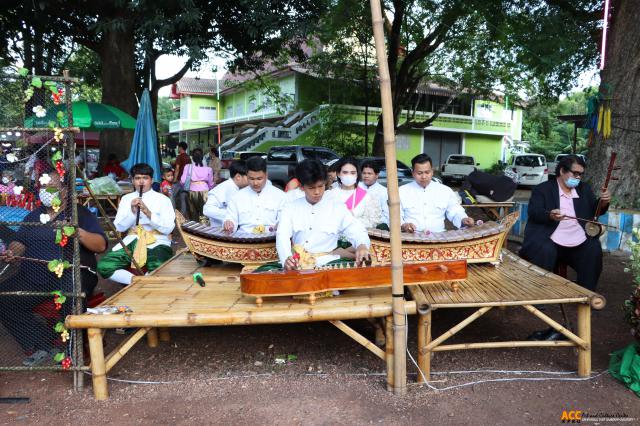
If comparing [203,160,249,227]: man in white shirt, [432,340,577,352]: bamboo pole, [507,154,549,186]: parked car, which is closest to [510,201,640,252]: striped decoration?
[203,160,249,227]: man in white shirt

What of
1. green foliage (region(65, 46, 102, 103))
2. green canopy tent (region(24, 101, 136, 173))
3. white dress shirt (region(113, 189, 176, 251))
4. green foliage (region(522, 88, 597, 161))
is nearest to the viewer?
white dress shirt (region(113, 189, 176, 251))

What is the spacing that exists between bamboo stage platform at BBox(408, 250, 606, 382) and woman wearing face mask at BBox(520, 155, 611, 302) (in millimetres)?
720

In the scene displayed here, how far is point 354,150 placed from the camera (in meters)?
20.8

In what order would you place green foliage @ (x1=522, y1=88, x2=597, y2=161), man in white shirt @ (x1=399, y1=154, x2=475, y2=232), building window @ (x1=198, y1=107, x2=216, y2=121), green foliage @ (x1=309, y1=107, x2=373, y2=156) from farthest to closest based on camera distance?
building window @ (x1=198, y1=107, x2=216, y2=121) < green foliage @ (x1=522, y1=88, x2=597, y2=161) < green foliage @ (x1=309, y1=107, x2=373, y2=156) < man in white shirt @ (x1=399, y1=154, x2=475, y2=232)

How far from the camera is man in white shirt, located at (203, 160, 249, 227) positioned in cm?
560

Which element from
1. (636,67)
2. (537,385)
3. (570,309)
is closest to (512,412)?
(537,385)

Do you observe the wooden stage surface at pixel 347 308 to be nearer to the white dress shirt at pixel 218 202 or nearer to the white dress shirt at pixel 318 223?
the white dress shirt at pixel 318 223

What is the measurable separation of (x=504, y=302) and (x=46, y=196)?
3053 millimetres

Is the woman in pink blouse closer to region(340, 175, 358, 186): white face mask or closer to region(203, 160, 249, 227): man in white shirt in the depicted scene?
region(203, 160, 249, 227): man in white shirt

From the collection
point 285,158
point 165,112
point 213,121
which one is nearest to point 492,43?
point 285,158

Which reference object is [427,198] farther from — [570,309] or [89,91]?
[89,91]

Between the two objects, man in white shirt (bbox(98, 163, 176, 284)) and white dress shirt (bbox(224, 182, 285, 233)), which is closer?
man in white shirt (bbox(98, 163, 176, 284))

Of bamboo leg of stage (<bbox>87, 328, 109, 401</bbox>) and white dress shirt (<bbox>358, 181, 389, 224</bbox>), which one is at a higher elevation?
white dress shirt (<bbox>358, 181, 389, 224</bbox>)

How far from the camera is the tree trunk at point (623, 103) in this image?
24.1 feet
